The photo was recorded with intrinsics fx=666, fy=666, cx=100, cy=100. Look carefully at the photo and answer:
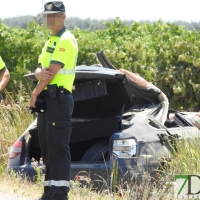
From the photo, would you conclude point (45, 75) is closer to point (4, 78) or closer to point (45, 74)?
point (45, 74)

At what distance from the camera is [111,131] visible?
26.5 feet

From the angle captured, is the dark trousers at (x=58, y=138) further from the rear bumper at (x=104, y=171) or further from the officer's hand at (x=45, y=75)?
the rear bumper at (x=104, y=171)

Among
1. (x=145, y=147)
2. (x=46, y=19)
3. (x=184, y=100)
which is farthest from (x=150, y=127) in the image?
(x=184, y=100)

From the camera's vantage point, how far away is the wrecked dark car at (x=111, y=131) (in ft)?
24.8

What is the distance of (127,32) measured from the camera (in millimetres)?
15188

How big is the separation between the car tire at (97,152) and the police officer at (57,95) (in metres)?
1.18

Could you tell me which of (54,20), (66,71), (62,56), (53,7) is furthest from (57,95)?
(53,7)

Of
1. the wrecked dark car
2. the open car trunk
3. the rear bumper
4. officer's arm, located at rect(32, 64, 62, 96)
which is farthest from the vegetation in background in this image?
officer's arm, located at rect(32, 64, 62, 96)

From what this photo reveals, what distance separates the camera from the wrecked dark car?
7551 millimetres

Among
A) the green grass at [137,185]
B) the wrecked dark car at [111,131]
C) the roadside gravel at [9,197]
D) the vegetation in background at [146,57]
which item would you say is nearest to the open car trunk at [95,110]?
the wrecked dark car at [111,131]

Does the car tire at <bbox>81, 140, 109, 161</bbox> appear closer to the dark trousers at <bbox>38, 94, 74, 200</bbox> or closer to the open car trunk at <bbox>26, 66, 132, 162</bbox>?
the open car trunk at <bbox>26, 66, 132, 162</bbox>

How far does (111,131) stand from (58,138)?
150 centimetres

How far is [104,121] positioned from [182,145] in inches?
41.8

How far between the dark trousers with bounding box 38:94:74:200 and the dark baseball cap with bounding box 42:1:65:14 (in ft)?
2.90
